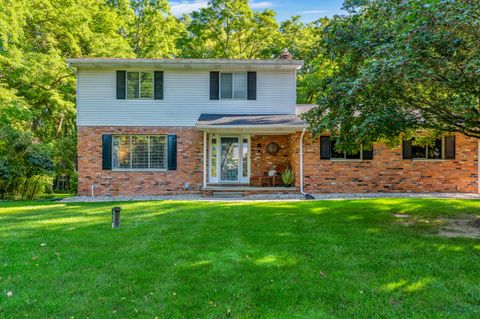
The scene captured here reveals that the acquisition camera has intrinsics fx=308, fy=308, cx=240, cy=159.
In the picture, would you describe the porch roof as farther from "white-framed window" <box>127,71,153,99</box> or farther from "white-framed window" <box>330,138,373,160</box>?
"white-framed window" <box>127,71,153,99</box>

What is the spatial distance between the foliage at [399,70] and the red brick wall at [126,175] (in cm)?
685

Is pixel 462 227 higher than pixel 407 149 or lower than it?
lower

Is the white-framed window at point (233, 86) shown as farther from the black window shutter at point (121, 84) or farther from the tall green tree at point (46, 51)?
the tall green tree at point (46, 51)

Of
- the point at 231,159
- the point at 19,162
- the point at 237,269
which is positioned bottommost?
the point at 237,269

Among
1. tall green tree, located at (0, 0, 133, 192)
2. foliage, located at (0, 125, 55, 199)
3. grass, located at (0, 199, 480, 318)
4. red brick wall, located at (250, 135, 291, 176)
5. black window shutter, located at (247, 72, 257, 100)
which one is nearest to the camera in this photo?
grass, located at (0, 199, 480, 318)

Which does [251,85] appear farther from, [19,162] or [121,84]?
[19,162]

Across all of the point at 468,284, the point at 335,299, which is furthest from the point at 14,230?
the point at 468,284

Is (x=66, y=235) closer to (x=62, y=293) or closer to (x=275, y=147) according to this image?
(x=62, y=293)

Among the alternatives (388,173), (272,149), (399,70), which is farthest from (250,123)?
(399,70)

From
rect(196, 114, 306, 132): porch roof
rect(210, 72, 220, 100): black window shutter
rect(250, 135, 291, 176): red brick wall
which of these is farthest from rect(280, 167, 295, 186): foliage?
rect(210, 72, 220, 100): black window shutter

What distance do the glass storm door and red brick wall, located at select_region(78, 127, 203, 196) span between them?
4.54 ft

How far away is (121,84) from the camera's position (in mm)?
12992

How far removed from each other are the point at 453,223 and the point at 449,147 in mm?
7249

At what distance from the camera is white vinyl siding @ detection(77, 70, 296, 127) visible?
1302 cm
